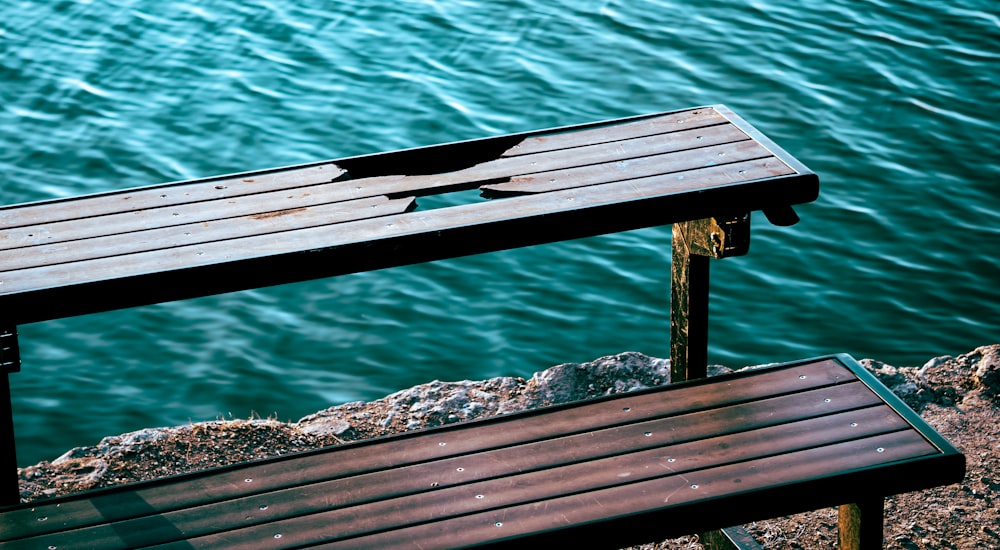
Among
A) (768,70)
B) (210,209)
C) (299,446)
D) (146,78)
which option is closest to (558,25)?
(768,70)

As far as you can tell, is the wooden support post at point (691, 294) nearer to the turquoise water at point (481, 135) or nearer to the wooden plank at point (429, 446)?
the wooden plank at point (429, 446)

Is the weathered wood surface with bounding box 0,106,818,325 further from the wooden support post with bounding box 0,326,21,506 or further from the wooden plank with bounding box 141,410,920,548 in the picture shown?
the wooden plank with bounding box 141,410,920,548

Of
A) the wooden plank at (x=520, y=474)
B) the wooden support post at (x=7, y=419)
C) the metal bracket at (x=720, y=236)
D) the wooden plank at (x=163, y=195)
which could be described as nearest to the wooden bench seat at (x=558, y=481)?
the wooden plank at (x=520, y=474)

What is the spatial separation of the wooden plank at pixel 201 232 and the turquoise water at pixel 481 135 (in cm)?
240

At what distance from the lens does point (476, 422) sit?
3.11 meters

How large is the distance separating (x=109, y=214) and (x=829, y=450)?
1912 millimetres

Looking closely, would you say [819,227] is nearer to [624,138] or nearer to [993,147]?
[993,147]

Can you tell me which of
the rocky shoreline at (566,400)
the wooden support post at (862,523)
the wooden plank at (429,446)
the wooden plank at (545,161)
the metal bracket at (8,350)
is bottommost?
the rocky shoreline at (566,400)

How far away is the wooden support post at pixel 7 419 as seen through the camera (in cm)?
283

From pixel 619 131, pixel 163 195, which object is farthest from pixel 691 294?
pixel 163 195

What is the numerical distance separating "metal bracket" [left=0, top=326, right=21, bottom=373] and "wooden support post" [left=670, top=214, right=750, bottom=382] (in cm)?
183

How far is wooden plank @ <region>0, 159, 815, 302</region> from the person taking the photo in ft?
9.10

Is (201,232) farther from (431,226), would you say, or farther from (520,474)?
(520,474)

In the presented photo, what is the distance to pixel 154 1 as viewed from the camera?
31.2 ft
